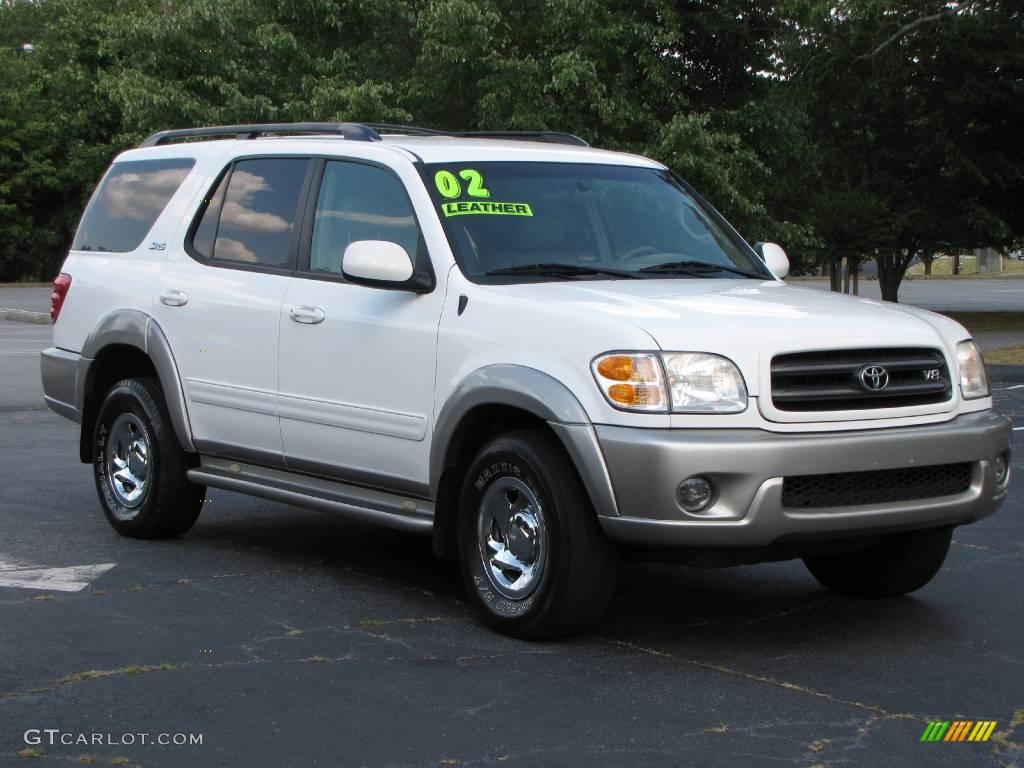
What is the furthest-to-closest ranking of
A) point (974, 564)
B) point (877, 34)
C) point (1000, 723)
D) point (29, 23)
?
point (29, 23) → point (877, 34) → point (974, 564) → point (1000, 723)

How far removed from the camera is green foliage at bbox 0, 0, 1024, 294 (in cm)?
2286

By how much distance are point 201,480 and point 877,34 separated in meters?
22.2

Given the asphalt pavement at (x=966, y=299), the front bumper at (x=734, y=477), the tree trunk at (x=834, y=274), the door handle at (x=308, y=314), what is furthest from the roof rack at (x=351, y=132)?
the asphalt pavement at (x=966, y=299)

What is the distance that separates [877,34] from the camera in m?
27.2

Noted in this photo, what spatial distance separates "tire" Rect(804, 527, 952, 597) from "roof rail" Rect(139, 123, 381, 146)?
8.91 feet

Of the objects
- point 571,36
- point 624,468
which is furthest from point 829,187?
point 624,468

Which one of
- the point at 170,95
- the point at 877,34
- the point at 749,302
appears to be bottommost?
the point at 749,302

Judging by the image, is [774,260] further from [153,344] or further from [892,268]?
[892,268]

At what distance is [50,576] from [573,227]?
2.75 meters

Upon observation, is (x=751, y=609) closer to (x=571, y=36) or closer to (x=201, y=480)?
(x=201, y=480)

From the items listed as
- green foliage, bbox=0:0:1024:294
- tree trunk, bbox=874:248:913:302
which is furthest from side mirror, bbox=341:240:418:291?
tree trunk, bbox=874:248:913:302

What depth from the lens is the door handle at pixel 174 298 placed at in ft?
24.7

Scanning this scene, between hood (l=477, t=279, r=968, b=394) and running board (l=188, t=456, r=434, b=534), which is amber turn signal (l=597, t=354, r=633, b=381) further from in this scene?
running board (l=188, t=456, r=434, b=534)

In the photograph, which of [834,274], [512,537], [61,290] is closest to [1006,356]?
[834,274]
